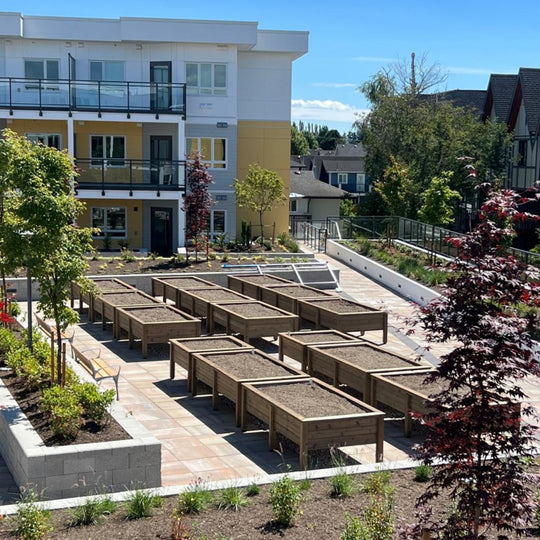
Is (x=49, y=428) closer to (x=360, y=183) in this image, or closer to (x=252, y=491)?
(x=252, y=491)

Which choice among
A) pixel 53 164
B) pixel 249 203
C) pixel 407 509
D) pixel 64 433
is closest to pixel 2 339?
pixel 53 164

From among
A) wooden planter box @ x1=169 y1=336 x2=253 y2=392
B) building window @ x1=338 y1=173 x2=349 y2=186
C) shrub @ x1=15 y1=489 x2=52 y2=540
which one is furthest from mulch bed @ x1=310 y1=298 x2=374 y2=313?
building window @ x1=338 y1=173 x2=349 y2=186

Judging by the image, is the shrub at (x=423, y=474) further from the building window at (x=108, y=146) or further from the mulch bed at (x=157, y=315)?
the building window at (x=108, y=146)

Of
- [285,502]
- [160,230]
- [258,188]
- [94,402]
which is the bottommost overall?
[285,502]

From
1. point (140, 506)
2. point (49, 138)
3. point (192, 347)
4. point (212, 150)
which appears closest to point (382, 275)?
point (212, 150)

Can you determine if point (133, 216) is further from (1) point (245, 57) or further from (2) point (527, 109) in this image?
(2) point (527, 109)

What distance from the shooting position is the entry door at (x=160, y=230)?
3506 cm

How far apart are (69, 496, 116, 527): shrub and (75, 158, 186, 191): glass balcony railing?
934 inches

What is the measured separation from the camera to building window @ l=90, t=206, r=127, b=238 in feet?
113

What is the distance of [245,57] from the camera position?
3628 centimetres

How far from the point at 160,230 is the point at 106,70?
7.04 metres

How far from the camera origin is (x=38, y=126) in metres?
33.6

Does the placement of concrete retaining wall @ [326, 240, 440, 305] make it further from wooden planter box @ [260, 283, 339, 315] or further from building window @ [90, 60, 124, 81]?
building window @ [90, 60, 124, 81]

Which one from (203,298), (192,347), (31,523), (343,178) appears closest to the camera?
(31,523)
